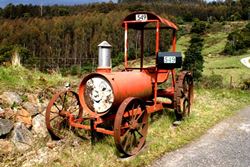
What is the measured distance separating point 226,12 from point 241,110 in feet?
486

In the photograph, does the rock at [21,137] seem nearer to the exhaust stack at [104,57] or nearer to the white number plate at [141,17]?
the exhaust stack at [104,57]

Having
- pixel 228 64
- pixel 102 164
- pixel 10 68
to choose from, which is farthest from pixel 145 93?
pixel 228 64

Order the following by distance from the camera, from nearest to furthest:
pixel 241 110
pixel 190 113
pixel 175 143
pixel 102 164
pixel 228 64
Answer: pixel 102 164 → pixel 175 143 → pixel 190 113 → pixel 241 110 → pixel 228 64

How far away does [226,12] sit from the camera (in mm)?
153250

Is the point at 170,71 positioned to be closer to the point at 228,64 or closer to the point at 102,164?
the point at 102,164

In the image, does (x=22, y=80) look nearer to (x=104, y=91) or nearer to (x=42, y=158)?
(x=104, y=91)

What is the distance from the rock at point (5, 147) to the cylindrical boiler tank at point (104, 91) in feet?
5.49

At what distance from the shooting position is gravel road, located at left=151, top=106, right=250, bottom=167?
716cm

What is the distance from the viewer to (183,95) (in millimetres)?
10484

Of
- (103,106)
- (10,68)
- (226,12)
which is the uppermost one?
(226,12)

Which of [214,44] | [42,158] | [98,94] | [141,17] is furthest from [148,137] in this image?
[214,44]

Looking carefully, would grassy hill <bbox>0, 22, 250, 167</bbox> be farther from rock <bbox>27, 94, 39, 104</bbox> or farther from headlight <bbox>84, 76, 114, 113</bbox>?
headlight <bbox>84, 76, 114, 113</bbox>

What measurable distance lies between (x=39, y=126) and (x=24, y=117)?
1.49 feet

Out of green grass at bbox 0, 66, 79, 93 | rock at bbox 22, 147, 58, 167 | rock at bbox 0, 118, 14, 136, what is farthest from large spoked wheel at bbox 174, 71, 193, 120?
rock at bbox 0, 118, 14, 136
